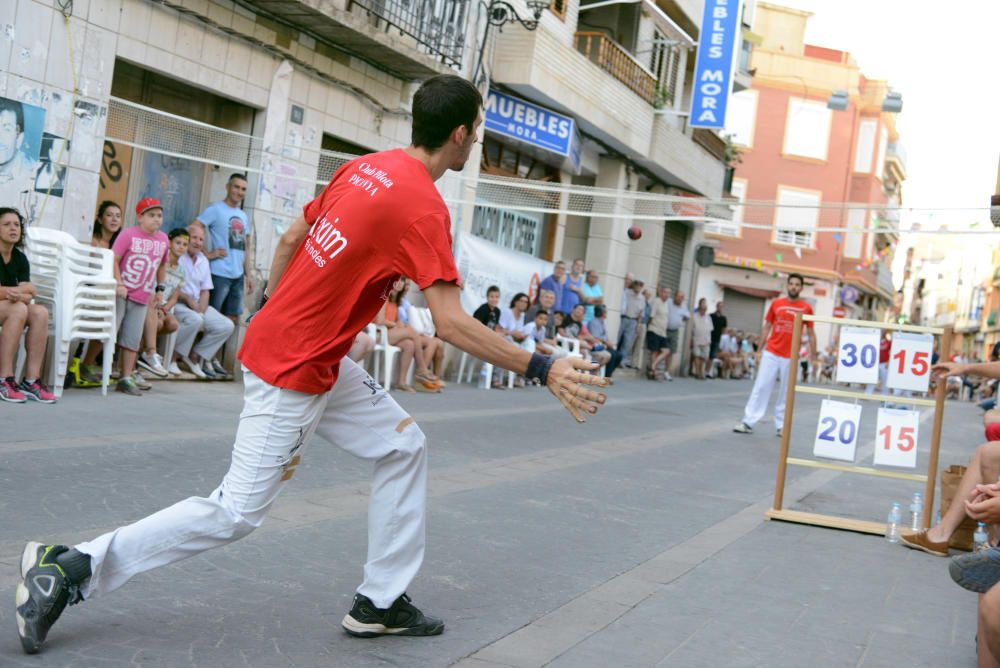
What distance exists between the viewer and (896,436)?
771cm

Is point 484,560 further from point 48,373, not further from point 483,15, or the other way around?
point 483,15

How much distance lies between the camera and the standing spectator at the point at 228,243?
12555mm

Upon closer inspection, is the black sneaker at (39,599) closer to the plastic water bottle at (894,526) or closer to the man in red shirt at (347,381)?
the man in red shirt at (347,381)

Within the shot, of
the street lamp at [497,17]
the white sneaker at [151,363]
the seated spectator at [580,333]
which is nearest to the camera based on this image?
the white sneaker at [151,363]

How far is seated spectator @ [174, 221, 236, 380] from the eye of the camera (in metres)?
11.9

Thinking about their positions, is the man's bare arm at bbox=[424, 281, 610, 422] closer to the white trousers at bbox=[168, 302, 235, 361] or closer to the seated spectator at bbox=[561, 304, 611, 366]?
the white trousers at bbox=[168, 302, 235, 361]

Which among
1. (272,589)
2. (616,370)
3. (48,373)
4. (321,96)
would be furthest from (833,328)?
(272,589)

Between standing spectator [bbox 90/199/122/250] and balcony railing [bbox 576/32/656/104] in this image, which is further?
balcony railing [bbox 576/32/656/104]

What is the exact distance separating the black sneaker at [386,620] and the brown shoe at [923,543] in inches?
154

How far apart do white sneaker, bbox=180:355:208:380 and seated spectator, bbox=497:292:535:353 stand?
5.90 meters

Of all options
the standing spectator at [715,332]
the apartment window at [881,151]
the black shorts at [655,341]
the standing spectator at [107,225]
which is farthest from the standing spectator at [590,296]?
the apartment window at [881,151]

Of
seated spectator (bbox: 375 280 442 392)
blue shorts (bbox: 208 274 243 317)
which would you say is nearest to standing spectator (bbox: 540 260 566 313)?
seated spectator (bbox: 375 280 442 392)

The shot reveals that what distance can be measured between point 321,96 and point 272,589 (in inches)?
441

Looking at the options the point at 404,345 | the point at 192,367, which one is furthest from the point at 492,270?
the point at 192,367
